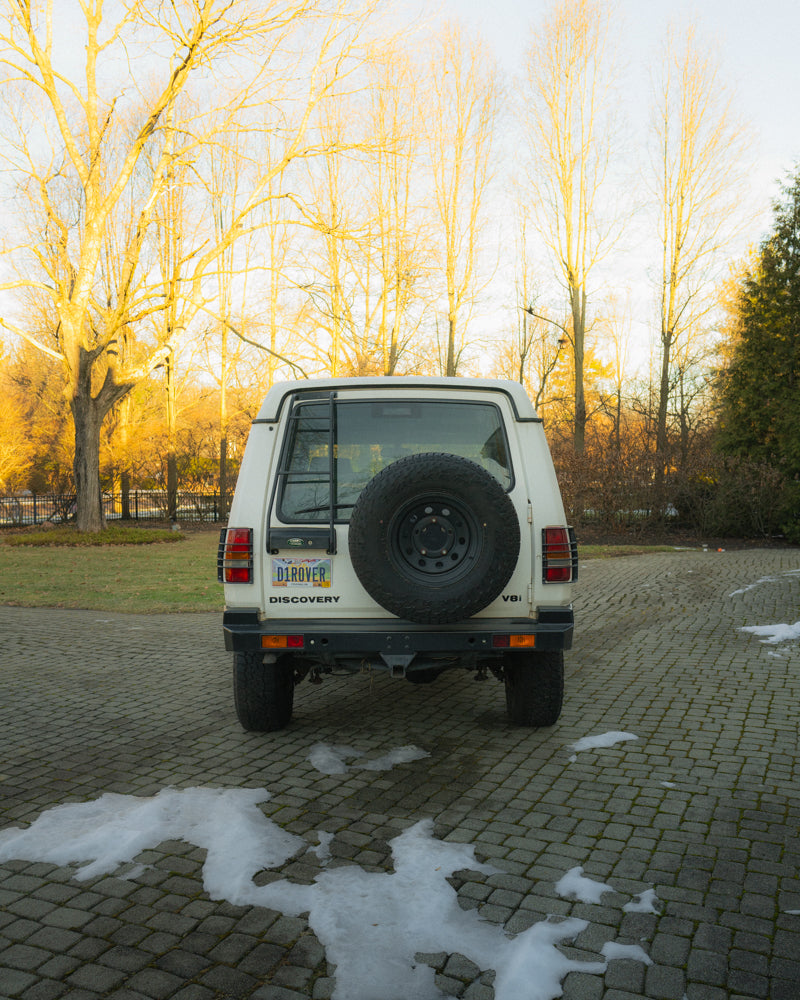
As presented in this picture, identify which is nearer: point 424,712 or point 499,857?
point 499,857

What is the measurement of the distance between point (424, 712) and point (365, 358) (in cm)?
2456

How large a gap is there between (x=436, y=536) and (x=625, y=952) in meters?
2.15

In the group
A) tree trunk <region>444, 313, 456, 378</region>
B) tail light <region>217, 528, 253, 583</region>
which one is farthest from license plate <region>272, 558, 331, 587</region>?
tree trunk <region>444, 313, 456, 378</region>

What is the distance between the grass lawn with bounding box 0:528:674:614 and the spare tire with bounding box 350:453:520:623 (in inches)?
261

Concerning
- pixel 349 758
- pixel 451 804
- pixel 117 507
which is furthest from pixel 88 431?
pixel 451 804

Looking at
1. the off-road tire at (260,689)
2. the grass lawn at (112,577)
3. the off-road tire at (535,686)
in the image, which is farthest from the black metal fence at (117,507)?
the off-road tire at (535,686)

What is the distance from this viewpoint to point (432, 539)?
4277 millimetres

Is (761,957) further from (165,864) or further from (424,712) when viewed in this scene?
(424,712)

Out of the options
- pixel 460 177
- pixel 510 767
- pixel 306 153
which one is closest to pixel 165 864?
pixel 510 767

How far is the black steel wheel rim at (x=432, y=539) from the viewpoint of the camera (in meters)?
4.24

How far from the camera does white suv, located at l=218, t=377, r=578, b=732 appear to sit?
165 inches

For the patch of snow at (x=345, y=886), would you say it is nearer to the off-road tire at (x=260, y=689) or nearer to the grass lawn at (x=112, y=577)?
the off-road tire at (x=260, y=689)

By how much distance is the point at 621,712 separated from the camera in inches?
219

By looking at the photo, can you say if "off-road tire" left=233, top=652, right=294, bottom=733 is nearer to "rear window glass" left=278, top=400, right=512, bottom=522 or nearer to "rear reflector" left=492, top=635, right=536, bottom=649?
"rear window glass" left=278, top=400, right=512, bottom=522
